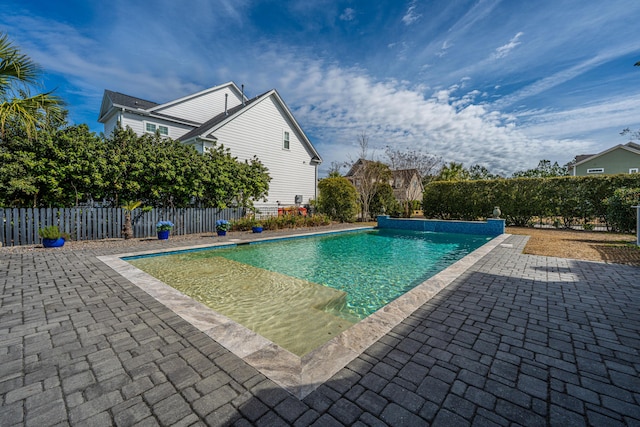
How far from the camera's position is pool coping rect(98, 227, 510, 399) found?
1977 mm

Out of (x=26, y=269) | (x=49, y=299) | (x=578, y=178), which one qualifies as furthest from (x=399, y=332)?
(x=578, y=178)

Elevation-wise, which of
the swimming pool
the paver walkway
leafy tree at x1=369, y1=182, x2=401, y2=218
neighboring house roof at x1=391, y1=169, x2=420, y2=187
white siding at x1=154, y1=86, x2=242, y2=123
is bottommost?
the swimming pool

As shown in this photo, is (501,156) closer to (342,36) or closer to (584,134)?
(584,134)

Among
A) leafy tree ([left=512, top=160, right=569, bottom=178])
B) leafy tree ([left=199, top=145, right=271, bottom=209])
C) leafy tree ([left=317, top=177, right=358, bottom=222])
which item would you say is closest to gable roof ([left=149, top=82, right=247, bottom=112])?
leafy tree ([left=199, top=145, right=271, bottom=209])

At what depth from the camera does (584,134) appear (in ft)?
48.8

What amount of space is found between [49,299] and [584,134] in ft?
73.8

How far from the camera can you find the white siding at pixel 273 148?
15523 millimetres

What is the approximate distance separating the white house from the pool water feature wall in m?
6.64

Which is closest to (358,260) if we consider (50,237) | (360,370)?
(360,370)

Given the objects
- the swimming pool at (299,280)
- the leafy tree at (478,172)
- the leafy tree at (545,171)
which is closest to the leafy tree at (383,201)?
the swimming pool at (299,280)

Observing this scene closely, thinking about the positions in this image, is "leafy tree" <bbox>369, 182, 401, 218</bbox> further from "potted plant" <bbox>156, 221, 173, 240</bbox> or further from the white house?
"potted plant" <bbox>156, 221, 173, 240</bbox>

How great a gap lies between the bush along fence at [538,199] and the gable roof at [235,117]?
926cm

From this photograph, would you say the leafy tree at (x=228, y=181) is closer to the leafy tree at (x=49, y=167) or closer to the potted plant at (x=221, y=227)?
the potted plant at (x=221, y=227)

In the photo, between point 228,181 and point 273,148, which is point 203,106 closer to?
point 273,148
